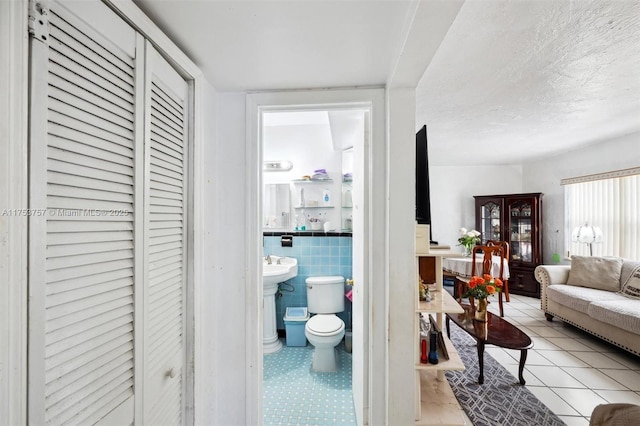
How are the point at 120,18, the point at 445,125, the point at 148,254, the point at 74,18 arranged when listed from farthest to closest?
the point at 445,125, the point at 148,254, the point at 120,18, the point at 74,18

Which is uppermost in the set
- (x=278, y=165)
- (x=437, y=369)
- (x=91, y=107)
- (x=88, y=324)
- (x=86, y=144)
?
(x=278, y=165)

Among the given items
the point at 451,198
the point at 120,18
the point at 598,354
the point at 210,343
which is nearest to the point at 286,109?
the point at 120,18

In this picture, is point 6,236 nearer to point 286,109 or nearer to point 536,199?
point 286,109

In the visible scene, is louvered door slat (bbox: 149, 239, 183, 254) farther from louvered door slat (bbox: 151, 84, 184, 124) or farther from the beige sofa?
the beige sofa

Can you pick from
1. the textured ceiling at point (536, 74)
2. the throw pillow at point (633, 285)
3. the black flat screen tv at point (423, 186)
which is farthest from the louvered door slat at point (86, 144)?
the throw pillow at point (633, 285)

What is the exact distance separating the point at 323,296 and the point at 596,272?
3.35 metres

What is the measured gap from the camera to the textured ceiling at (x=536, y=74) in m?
1.26

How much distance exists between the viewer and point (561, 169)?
13.7 feet

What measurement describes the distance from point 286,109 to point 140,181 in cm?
89

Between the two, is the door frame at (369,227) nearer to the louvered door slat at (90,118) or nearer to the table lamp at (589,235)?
the louvered door slat at (90,118)

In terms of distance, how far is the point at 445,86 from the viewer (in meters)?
1.99

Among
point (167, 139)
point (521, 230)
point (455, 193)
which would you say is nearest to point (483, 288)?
point (167, 139)

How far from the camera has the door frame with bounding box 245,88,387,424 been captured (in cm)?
138

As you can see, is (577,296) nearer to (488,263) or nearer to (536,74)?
(488,263)
